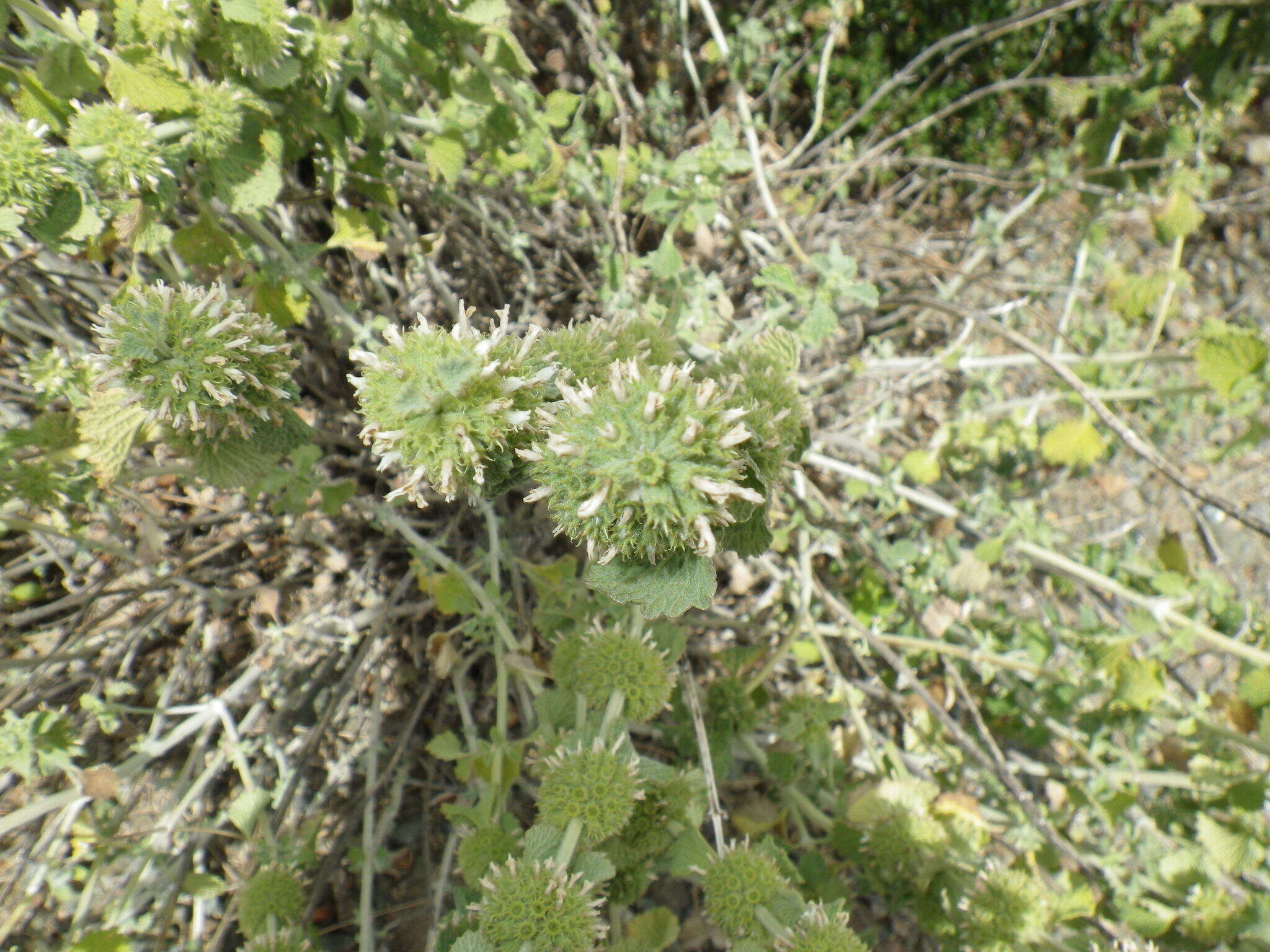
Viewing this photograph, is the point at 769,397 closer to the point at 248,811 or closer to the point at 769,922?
the point at 769,922

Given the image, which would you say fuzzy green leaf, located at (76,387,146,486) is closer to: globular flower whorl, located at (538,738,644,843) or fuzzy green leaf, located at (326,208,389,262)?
fuzzy green leaf, located at (326,208,389,262)

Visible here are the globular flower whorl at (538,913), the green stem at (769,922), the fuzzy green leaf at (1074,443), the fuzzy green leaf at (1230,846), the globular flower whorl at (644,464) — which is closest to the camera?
the globular flower whorl at (644,464)

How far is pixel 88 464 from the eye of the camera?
174cm

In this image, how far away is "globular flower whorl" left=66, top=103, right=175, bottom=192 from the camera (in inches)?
53.7

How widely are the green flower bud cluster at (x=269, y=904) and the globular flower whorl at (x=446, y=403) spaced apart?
1144mm

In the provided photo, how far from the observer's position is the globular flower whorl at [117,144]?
1365 mm

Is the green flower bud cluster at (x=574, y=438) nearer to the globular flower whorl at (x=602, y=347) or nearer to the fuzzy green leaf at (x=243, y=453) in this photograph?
the globular flower whorl at (x=602, y=347)

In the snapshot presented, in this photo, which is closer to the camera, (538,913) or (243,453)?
(538,913)

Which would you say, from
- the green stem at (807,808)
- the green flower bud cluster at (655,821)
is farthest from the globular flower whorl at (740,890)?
the green stem at (807,808)

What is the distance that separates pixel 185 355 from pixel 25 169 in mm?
434

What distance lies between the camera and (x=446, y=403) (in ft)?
3.53

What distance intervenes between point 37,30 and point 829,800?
8.79ft

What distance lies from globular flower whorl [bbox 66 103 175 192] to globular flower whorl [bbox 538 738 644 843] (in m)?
1.35

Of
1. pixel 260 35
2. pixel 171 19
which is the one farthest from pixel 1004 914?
pixel 171 19
